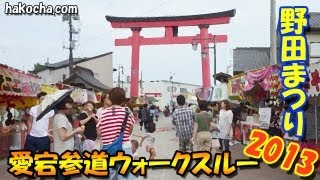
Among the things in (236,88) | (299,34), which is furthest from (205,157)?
(236,88)

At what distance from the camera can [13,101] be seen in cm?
1741

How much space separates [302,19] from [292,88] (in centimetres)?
163

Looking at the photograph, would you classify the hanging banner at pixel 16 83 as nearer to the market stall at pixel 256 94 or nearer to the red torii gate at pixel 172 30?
the market stall at pixel 256 94

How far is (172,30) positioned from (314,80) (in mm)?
30272

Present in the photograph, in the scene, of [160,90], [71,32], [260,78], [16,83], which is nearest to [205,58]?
[71,32]

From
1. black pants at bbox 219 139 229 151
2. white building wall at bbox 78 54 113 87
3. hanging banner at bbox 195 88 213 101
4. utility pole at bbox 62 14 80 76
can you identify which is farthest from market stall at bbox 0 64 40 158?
white building wall at bbox 78 54 113 87

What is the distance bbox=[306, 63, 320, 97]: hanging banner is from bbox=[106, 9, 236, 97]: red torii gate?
89.5 feet

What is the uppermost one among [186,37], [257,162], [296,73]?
[186,37]

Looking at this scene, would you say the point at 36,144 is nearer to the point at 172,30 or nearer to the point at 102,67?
the point at 172,30

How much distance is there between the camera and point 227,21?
3912cm

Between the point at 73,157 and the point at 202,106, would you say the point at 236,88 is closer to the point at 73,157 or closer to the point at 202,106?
the point at 202,106

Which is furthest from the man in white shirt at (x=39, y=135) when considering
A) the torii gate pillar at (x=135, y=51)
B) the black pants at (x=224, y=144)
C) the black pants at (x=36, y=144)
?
the torii gate pillar at (x=135, y=51)

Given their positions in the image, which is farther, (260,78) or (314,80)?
(260,78)

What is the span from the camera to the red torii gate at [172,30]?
3944cm
